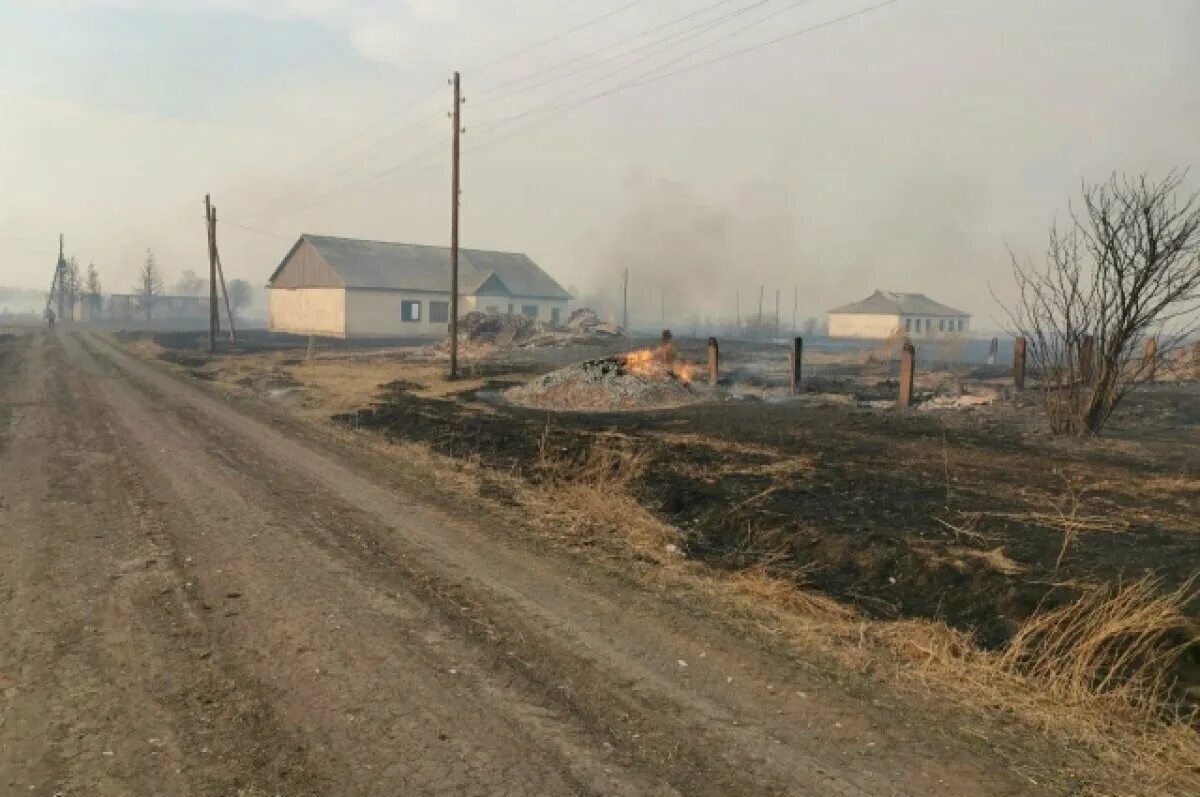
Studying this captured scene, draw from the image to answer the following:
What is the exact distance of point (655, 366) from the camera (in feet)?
70.9

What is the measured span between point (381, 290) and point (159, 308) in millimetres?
87008

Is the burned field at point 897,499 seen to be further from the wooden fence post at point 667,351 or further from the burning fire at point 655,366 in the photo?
the wooden fence post at point 667,351

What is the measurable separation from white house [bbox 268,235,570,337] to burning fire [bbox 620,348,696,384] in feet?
110

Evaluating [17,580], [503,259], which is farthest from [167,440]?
[503,259]

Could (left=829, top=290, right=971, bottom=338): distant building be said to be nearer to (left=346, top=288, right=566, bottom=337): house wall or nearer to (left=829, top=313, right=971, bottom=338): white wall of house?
(left=829, top=313, right=971, bottom=338): white wall of house

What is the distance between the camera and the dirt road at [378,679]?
11.4ft

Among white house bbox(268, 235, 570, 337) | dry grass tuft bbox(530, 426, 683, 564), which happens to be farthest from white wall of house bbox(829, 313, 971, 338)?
dry grass tuft bbox(530, 426, 683, 564)

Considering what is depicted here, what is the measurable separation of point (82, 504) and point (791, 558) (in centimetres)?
757

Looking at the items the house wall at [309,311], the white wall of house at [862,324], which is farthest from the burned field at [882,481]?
the white wall of house at [862,324]

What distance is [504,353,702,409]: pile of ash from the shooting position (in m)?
18.1

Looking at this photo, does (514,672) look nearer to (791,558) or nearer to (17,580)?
(791,558)

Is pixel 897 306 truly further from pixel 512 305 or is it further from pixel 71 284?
pixel 71 284

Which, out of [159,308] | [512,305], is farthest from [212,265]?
[159,308]

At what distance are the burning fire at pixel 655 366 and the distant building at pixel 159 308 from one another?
9520 cm
